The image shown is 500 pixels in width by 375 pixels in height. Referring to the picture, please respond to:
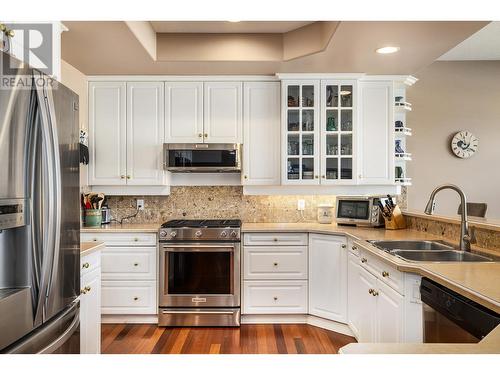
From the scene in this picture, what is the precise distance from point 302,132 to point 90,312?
238cm

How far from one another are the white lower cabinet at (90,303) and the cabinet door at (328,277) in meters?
1.85

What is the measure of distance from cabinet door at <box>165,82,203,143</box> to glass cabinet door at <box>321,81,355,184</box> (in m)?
1.20

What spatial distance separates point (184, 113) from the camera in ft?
11.7

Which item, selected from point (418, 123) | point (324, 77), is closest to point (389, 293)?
point (324, 77)

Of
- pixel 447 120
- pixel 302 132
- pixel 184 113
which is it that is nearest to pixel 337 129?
pixel 302 132

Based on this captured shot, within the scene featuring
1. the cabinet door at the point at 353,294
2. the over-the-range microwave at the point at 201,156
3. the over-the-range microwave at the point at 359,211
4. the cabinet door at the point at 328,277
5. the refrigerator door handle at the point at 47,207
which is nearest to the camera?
the refrigerator door handle at the point at 47,207

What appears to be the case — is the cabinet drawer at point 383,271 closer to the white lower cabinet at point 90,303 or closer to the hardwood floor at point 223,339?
the hardwood floor at point 223,339

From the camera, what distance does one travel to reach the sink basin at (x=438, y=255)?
2.10 metres

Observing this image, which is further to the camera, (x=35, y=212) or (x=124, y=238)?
(x=124, y=238)

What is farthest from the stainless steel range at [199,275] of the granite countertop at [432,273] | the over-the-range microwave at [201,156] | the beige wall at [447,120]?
the beige wall at [447,120]

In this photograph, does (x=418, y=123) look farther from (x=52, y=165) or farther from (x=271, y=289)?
(x=52, y=165)

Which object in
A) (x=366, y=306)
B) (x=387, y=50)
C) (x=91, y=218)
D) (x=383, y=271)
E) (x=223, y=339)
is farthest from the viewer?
(x=91, y=218)

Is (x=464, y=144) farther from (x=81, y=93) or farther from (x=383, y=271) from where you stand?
(x=81, y=93)

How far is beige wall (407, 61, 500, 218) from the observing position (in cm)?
461
